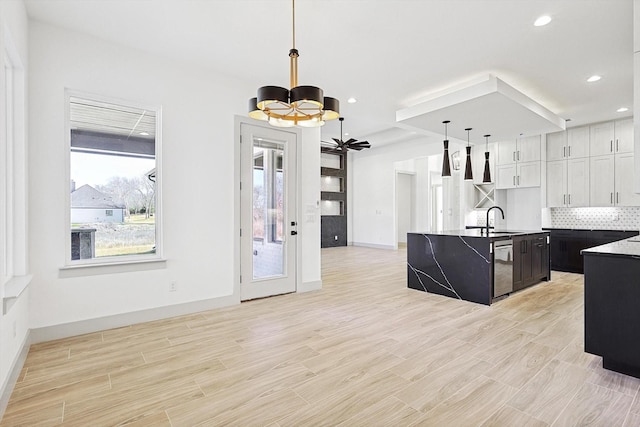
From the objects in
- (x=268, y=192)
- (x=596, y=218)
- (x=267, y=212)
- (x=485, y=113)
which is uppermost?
(x=485, y=113)

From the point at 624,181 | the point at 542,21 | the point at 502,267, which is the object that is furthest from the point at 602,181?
the point at 542,21

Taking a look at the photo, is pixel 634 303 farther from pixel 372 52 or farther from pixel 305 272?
pixel 305 272

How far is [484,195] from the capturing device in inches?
322

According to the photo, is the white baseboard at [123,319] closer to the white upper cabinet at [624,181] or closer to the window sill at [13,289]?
the window sill at [13,289]

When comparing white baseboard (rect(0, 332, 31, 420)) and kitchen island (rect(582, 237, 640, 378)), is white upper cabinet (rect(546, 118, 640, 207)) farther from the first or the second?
white baseboard (rect(0, 332, 31, 420))

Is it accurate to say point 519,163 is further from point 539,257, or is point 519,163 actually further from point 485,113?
point 485,113

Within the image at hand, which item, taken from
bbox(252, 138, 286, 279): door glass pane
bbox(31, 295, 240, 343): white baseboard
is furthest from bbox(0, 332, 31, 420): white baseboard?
bbox(252, 138, 286, 279): door glass pane

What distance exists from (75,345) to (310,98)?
3.06 meters

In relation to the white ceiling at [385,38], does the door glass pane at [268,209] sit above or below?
below

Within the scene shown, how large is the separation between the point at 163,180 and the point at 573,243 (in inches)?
287

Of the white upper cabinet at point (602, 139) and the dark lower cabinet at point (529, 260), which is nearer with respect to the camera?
the dark lower cabinet at point (529, 260)

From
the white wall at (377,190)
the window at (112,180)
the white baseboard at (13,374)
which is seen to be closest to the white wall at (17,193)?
the white baseboard at (13,374)

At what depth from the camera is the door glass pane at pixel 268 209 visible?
4594 millimetres

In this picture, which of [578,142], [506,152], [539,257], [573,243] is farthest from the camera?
[506,152]
